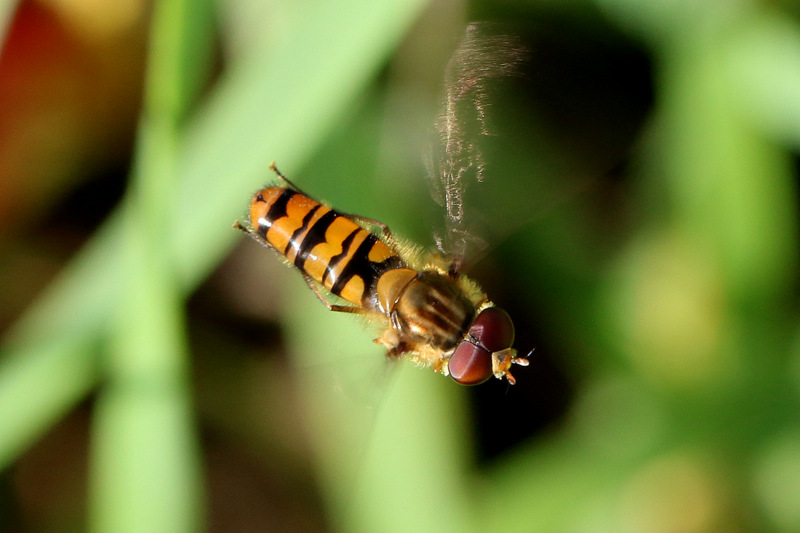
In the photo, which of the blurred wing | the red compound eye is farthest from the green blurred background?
the red compound eye

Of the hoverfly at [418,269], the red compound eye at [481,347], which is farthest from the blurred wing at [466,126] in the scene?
the red compound eye at [481,347]

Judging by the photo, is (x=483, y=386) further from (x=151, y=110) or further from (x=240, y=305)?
(x=151, y=110)

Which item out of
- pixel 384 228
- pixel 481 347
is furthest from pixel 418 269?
pixel 481 347

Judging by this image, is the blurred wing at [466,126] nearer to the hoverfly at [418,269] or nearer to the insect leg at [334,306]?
the hoverfly at [418,269]

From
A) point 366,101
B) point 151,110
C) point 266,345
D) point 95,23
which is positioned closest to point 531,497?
point 266,345

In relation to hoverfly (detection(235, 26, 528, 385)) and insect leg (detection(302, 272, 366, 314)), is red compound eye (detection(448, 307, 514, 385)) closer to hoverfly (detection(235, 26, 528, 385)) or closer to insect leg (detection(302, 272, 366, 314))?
hoverfly (detection(235, 26, 528, 385))

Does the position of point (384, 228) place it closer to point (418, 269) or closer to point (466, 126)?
point (418, 269)
